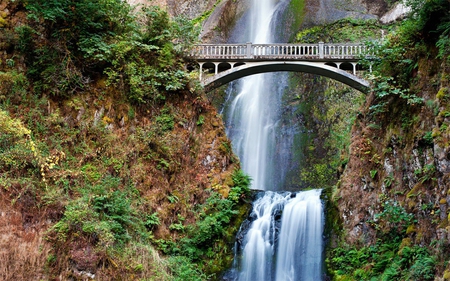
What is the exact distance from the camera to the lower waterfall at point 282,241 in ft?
39.7

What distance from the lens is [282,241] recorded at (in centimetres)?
1295

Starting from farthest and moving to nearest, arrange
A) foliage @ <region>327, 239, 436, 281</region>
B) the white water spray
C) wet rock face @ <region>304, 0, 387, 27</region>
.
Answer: wet rock face @ <region>304, 0, 387, 27</region> → the white water spray → foliage @ <region>327, 239, 436, 281</region>

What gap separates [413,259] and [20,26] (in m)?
12.3

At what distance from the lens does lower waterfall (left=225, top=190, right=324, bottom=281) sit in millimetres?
12086

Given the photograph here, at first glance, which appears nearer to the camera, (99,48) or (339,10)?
(99,48)

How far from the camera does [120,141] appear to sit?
12086mm

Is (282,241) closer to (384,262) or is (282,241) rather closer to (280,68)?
(384,262)

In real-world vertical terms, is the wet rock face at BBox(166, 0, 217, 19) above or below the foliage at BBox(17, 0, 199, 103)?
above

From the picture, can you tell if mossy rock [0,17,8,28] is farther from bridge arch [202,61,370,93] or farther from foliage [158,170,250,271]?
foliage [158,170,250,271]

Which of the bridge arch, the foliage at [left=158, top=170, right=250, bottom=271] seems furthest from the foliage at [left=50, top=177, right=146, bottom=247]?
the bridge arch

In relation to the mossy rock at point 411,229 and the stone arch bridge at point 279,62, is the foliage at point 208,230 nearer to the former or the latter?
the stone arch bridge at point 279,62

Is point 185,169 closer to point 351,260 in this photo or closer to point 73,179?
point 73,179

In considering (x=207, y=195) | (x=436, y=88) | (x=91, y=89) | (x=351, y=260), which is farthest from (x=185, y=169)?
(x=436, y=88)

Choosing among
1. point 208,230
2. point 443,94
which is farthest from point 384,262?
point 208,230
